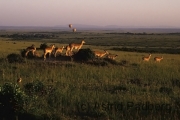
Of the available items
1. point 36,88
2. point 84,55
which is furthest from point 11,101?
point 84,55

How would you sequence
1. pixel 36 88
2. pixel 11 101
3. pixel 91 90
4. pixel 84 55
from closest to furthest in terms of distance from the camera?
pixel 11 101, pixel 36 88, pixel 91 90, pixel 84 55

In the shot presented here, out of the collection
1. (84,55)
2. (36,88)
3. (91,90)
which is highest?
(84,55)

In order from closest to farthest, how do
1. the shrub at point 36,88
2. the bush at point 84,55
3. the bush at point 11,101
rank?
the bush at point 11,101
the shrub at point 36,88
the bush at point 84,55

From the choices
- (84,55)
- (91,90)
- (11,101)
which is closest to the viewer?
(11,101)

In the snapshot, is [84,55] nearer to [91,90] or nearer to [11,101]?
[91,90]

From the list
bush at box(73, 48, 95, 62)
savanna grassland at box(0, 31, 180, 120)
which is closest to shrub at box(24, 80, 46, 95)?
savanna grassland at box(0, 31, 180, 120)

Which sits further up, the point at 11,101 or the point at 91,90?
the point at 11,101

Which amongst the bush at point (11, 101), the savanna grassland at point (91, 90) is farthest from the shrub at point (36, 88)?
the bush at point (11, 101)

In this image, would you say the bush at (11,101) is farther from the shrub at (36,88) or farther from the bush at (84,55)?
the bush at (84,55)

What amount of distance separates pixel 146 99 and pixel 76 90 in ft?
9.81

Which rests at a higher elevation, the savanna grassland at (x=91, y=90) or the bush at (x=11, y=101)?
the bush at (x=11, y=101)

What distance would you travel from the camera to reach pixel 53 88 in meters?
13.6

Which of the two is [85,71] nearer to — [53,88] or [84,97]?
[53,88]

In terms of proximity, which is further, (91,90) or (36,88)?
(91,90)
